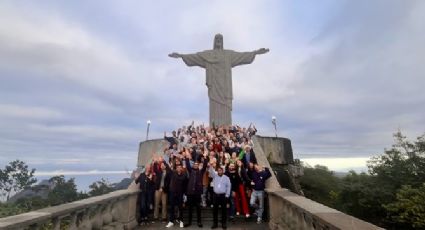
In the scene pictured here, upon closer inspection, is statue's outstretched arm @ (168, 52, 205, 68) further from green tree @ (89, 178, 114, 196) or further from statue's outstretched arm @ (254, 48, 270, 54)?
green tree @ (89, 178, 114, 196)

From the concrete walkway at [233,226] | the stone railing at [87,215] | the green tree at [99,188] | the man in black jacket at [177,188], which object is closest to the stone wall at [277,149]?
the concrete walkway at [233,226]

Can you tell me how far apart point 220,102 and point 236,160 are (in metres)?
12.4

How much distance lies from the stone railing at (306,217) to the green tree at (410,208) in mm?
17151

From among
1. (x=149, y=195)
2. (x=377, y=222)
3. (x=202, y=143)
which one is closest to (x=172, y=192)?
(x=149, y=195)

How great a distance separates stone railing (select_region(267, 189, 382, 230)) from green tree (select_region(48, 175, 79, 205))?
37021 mm

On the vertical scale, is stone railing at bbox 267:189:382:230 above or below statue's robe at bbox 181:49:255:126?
below

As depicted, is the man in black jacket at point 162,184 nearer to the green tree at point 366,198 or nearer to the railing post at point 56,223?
the railing post at point 56,223

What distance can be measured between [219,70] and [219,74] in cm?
25

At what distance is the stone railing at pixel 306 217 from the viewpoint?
3.90m

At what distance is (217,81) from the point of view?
896 inches

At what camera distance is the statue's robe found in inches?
886

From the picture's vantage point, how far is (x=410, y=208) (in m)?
22.0

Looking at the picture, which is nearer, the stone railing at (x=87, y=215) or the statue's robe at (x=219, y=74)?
the stone railing at (x=87, y=215)

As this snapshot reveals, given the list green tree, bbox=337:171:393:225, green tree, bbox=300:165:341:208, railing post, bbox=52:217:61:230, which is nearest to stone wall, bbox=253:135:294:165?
green tree, bbox=300:165:341:208
